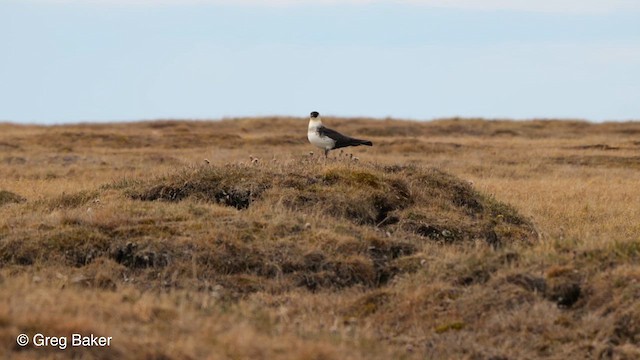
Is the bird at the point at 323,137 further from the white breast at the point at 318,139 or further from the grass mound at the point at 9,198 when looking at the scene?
the grass mound at the point at 9,198

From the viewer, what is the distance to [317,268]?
35.8ft

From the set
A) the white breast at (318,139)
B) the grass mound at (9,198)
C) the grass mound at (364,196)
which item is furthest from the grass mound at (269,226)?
the grass mound at (9,198)

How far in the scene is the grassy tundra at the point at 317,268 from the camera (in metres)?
7.59

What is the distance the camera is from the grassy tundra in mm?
7594

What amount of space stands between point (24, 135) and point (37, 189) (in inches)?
750

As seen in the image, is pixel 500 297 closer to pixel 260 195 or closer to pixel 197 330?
pixel 197 330

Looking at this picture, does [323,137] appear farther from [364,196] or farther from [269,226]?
[269,226]

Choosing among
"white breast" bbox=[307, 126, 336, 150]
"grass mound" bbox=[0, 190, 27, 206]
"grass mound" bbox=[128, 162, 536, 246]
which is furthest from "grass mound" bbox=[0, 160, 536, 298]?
"grass mound" bbox=[0, 190, 27, 206]

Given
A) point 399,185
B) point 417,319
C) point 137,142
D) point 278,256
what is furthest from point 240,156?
point 417,319

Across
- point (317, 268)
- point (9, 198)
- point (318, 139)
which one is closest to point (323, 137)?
point (318, 139)

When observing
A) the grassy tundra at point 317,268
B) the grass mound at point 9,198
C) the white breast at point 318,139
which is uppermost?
the white breast at point 318,139

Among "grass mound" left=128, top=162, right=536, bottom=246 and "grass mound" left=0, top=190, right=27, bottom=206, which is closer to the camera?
"grass mound" left=128, top=162, right=536, bottom=246

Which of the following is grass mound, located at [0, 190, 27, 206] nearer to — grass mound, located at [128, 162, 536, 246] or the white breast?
grass mound, located at [128, 162, 536, 246]

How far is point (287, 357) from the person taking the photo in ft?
22.4
